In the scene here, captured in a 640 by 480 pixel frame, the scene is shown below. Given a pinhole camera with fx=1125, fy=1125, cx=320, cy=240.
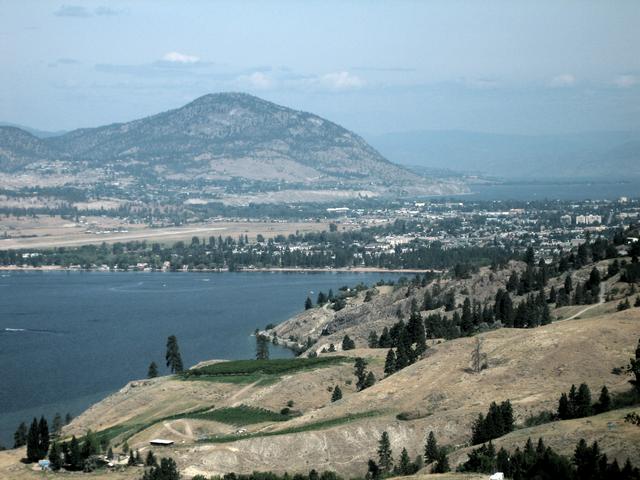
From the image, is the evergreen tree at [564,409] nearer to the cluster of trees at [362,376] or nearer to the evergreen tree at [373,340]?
the cluster of trees at [362,376]

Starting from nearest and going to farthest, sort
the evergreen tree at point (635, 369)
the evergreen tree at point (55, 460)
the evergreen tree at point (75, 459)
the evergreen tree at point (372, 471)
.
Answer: the evergreen tree at point (372, 471), the evergreen tree at point (635, 369), the evergreen tree at point (75, 459), the evergreen tree at point (55, 460)

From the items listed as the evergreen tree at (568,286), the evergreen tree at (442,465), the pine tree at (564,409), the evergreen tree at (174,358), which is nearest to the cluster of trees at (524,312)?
the evergreen tree at (568,286)

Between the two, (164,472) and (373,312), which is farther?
(373,312)

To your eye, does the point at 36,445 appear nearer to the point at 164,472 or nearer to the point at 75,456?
the point at 75,456

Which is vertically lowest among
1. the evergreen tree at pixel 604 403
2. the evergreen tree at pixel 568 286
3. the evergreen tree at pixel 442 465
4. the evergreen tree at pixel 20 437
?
the evergreen tree at pixel 20 437

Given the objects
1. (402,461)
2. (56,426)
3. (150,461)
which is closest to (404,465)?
(402,461)

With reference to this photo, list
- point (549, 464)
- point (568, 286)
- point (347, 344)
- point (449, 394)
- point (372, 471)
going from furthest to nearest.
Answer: point (568, 286) < point (347, 344) < point (449, 394) < point (372, 471) < point (549, 464)

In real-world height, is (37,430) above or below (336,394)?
below
